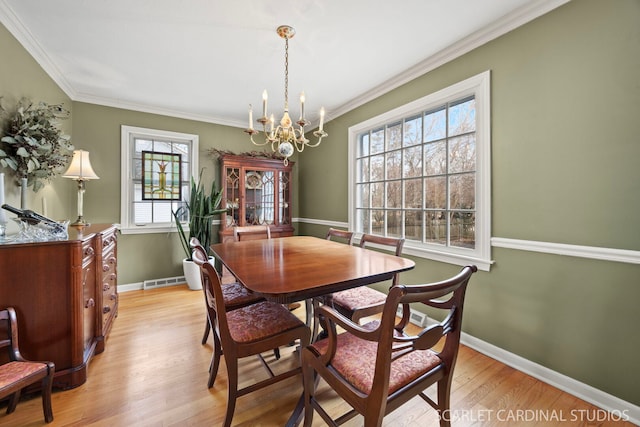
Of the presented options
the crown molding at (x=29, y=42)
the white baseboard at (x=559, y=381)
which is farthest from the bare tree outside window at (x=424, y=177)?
the crown molding at (x=29, y=42)

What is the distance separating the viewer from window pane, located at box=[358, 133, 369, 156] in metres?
3.31

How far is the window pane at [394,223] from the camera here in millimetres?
2863

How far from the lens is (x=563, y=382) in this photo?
1.66 metres

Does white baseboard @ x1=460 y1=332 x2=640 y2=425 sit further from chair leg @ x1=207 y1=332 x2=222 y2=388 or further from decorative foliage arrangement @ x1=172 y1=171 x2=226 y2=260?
decorative foliage arrangement @ x1=172 y1=171 x2=226 y2=260

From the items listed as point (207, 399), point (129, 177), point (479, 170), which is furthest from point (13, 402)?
point (479, 170)

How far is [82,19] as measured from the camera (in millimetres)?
1905

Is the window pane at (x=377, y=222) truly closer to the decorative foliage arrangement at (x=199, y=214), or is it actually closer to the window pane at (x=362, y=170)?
the window pane at (x=362, y=170)

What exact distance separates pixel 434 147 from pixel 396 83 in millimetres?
835

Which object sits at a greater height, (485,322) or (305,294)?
(305,294)

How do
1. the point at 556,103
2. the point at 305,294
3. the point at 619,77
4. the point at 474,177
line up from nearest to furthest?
1. the point at 305,294
2. the point at 619,77
3. the point at 556,103
4. the point at 474,177

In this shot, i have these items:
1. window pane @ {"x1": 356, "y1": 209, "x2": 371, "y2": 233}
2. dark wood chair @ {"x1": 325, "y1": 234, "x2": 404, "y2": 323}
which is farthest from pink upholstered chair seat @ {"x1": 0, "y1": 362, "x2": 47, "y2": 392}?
window pane @ {"x1": 356, "y1": 209, "x2": 371, "y2": 233}

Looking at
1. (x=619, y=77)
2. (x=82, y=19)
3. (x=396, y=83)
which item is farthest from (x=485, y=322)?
(x=82, y=19)

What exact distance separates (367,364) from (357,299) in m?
0.71

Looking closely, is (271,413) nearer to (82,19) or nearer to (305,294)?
(305,294)
